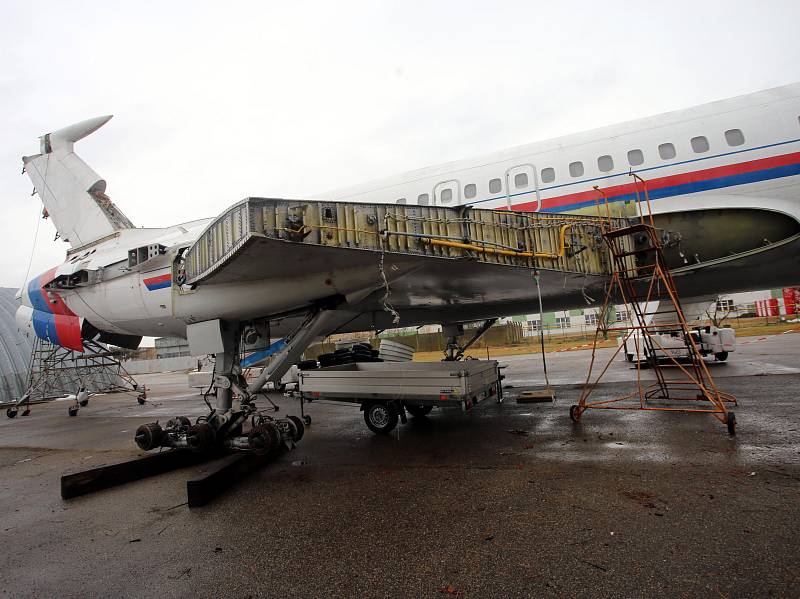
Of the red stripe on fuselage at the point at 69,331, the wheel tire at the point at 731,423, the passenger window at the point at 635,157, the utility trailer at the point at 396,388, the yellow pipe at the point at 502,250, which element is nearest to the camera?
the yellow pipe at the point at 502,250

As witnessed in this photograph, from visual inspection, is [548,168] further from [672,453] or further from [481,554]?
[481,554]

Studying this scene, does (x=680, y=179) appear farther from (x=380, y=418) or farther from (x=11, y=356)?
(x=11, y=356)

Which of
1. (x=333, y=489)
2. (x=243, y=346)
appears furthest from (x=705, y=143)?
(x=243, y=346)

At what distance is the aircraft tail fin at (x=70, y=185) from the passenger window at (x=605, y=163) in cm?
1054

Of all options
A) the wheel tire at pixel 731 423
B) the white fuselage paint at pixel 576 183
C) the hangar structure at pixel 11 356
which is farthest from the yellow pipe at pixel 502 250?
the hangar structure at pixel 11 356

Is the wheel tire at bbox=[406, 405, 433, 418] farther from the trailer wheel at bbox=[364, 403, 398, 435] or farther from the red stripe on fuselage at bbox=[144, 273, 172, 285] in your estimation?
the red stripe on fuselage at bbox=[144, 273, 172, 285]

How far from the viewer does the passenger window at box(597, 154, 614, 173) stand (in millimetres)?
7508

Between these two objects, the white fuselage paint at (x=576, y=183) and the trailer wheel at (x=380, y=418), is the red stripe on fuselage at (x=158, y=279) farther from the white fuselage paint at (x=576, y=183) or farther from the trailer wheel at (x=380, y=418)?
the trailer wheel at (x=380, y=418)

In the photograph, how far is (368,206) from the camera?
4.99 m

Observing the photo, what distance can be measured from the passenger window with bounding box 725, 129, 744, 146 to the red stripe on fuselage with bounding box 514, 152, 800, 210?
1.14 feet

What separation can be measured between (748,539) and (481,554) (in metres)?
1.76

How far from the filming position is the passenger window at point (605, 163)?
751cm

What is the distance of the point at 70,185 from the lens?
11109 millimetres

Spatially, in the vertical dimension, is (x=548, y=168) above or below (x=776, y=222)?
above
